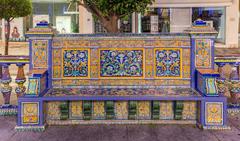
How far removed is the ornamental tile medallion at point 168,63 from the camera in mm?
5383

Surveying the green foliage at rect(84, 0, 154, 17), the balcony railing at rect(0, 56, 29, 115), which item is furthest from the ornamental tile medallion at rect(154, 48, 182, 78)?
the balcony railing at rect(0, 56, 29, 115)

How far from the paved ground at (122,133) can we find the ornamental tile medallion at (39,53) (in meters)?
1.02

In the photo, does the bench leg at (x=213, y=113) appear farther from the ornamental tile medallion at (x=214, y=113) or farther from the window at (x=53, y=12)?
the window at (x=53, y=12)

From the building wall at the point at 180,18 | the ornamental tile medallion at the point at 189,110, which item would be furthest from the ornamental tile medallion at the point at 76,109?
the building wall at the point at 180,18

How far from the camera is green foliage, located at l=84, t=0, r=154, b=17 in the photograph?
5.93 m

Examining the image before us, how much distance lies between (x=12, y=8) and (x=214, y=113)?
11.1m

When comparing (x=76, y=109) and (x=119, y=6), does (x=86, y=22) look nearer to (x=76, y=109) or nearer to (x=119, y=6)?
(x=119, y=6)

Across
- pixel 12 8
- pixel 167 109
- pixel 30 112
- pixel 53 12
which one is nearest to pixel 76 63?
pixel 30 112

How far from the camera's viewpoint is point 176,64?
539cm

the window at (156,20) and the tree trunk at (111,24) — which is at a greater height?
the window at (156,20)

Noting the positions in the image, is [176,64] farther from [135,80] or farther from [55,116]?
[55,116]

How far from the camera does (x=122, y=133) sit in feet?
15.5

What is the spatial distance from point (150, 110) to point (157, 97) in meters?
0.44

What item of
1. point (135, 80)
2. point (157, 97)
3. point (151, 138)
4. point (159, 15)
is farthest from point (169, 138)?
point (159, 15)
